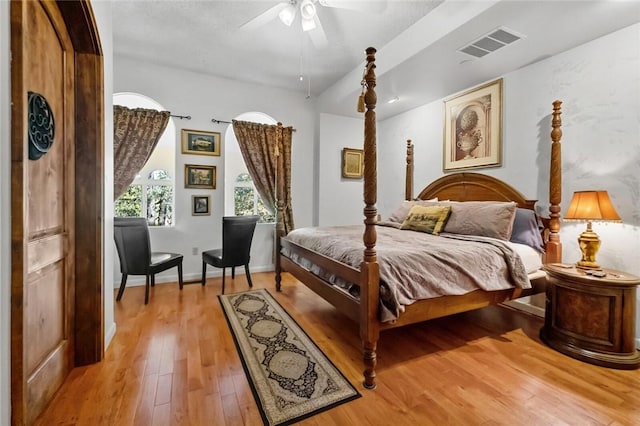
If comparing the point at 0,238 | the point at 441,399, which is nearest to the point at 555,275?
the point at 441,399

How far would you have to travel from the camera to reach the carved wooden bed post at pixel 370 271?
1.70 m

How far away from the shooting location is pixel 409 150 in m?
4.26

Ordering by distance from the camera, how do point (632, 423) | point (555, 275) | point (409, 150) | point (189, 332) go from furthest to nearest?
point (409, 150) → point (189, 332) → point (555, 275) → point (632, 423)

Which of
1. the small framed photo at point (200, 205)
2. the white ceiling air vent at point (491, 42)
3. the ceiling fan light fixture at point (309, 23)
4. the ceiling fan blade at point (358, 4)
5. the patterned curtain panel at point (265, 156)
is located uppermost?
the ceiling fan blade at point (358, 4)

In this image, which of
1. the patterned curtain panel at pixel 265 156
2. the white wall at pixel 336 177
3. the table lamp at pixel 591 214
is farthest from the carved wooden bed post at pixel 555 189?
the patterned curtain panel at pixel 265 156

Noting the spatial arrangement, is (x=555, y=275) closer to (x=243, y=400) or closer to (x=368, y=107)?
(x=368, y=107)

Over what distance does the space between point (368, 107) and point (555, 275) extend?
6.47 feet

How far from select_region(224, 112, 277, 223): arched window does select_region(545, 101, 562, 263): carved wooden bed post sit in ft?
11.4

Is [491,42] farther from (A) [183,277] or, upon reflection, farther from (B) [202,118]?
(A) [183,277]

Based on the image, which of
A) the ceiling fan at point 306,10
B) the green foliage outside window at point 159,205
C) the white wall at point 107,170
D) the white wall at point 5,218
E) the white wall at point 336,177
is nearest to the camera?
the white wall at point 5,218

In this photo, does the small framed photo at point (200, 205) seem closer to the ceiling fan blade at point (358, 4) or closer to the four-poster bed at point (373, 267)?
the four-poster bed at point (373, 267)

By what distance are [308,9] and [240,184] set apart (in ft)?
9.08

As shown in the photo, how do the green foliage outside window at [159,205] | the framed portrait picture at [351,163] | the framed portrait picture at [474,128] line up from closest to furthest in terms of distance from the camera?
the framed portrait picture at [474,128], the green foliage outside window at [159,205], the framed portrait picture at [351,163]

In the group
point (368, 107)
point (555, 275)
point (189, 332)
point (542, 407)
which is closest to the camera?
point (542, 407)
